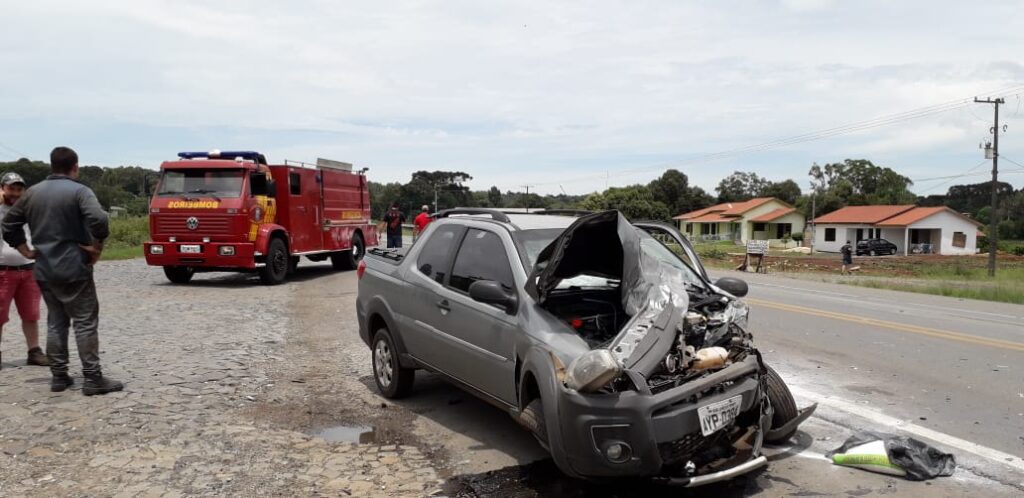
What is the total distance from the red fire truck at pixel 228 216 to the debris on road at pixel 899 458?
42.4 ft

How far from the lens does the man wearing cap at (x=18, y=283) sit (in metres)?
7.06

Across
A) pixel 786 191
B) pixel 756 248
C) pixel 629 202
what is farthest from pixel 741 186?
pixel 756 248

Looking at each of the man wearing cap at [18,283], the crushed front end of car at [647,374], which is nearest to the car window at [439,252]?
the crushed front end of car at [647,374]

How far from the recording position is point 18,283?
7230mm

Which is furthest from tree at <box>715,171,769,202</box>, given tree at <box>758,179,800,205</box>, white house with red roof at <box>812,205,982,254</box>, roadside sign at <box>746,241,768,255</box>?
roadside sign at <box>746,241,768,255</box>

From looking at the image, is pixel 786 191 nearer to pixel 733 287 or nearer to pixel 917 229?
pixel 917 229

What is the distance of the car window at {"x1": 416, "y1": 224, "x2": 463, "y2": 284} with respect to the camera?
607 cm

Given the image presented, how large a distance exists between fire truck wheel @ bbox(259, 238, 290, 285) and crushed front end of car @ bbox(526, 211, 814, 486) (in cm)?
1214

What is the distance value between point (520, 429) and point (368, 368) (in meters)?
2.80

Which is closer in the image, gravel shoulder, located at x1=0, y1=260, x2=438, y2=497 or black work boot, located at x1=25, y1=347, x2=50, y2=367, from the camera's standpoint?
gravel shoulder, located at x1=0, y1=260, x2=438, y2=497

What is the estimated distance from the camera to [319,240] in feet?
61.1

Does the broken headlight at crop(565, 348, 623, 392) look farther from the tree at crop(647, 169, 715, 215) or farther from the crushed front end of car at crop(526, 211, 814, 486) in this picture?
the tree at crop(647, 169, 715, 215)

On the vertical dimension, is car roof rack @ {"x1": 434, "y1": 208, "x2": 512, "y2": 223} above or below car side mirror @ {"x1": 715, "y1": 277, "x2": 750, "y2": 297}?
above

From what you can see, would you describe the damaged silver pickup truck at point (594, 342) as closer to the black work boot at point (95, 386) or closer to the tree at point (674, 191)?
the black work boot at point (95, 386)
